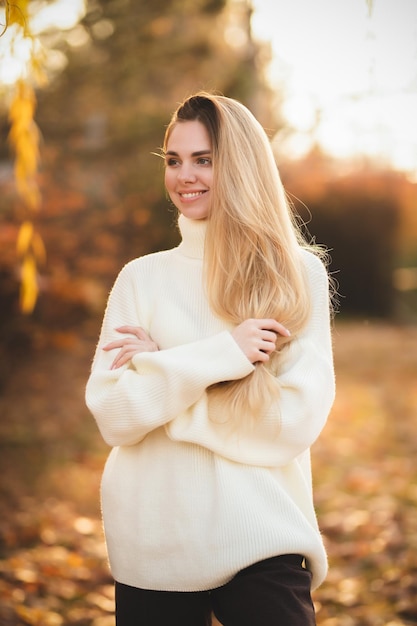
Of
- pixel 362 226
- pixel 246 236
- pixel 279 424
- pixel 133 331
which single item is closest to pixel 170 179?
pixel 246 236

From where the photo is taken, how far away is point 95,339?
8383 mm

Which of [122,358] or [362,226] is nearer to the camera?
[122,358]

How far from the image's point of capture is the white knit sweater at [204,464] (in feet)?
6.67

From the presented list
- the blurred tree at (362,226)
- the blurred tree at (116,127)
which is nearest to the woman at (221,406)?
the blurred tree at (116,127)

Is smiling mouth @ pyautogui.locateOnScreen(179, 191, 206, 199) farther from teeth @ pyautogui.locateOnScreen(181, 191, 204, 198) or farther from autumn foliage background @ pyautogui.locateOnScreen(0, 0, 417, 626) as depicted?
autumn foliage background @ pyautogui.locateOnScreen(0, 0, 417, 626)

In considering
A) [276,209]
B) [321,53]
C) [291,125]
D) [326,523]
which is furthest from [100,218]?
[276,209]

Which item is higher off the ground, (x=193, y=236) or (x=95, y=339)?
(x=193, y=236)

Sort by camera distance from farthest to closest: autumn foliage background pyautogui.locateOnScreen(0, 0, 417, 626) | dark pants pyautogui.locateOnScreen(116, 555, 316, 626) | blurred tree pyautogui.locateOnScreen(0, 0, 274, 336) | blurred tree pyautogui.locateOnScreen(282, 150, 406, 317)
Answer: blurred tree pyautogui.locateOnScreen(282, 150, 406, 317) < blurred tree pyautogui.locateOnScreen(0, 0, 274, 336) < autumn foliage background pyautogui.locateOnScreen(0, 0, 417, 626) < dark pants pyautogui.locateOnScreen(116, 555, 316, 626)

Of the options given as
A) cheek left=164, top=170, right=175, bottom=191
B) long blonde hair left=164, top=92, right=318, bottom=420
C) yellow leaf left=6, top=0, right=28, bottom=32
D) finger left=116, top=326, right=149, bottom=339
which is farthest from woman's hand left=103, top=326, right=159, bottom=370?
yellow leaf left=6, top=0, right=28, bottom=32

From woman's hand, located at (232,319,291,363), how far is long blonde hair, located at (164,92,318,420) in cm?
4

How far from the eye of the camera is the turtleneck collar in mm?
2336

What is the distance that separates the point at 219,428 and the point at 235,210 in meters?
0.65

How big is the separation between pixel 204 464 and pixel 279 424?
0.83 feet

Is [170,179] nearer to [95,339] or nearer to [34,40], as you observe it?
[34,40]
